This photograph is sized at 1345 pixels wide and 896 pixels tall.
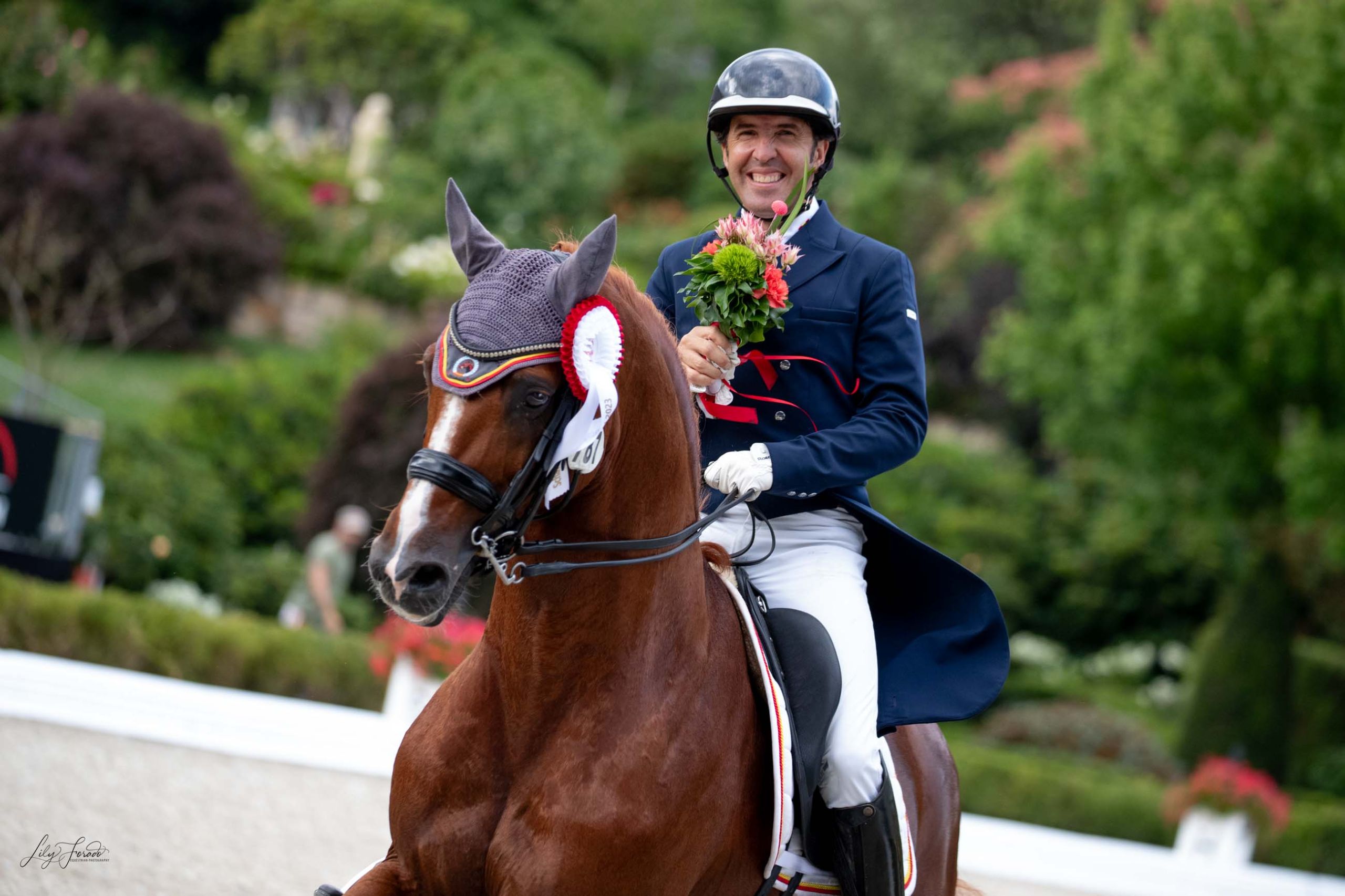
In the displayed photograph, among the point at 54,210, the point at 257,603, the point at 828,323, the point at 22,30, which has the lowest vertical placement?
the point at 257,603

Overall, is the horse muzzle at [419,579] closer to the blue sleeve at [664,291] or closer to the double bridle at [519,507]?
the double bridle at [519,507]

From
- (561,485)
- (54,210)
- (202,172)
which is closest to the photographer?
(561,485)

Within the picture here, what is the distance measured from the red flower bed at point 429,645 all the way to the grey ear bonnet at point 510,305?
268 inches

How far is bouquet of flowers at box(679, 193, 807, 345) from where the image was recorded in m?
3.64

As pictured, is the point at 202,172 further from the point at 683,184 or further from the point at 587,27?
the point at 587,27

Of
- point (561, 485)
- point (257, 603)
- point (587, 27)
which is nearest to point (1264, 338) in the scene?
point (257, 603)

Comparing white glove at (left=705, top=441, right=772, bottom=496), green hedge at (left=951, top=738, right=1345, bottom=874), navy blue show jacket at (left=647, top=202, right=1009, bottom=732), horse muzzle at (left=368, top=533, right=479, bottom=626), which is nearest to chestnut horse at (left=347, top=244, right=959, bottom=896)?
white glove at (left=705, top=441, right=772, bottom=496)

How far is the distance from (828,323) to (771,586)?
0.76m

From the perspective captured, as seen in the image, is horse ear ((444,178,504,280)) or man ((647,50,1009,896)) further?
man ((647,50,1009,896))

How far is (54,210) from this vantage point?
20594mm

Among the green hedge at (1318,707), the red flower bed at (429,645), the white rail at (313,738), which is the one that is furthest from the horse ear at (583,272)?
the green hedge at (1318,707)

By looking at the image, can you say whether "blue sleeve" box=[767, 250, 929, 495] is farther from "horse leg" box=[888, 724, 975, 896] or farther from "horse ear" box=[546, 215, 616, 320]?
"horse leg" box=[888, 724, 975, 896]

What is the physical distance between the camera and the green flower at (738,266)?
11.9 feet

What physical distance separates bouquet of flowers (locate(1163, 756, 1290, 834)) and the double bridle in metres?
9.73
